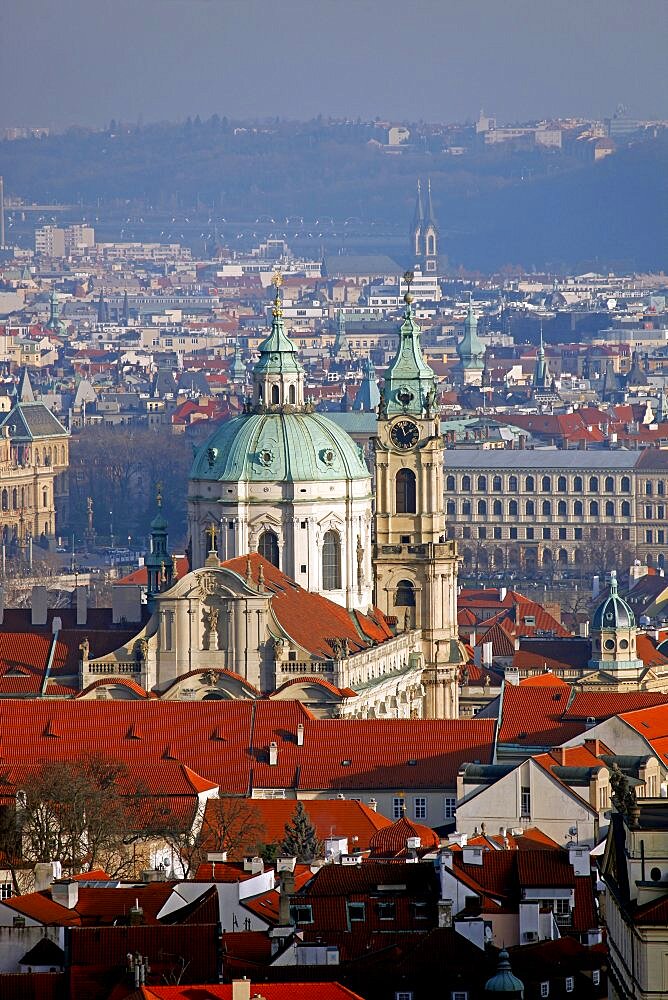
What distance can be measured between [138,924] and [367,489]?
36452mm

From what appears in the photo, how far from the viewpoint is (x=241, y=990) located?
34.9 m

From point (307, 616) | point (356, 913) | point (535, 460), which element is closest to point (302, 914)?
point (356, 913)

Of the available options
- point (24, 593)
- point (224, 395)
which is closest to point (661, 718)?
point (24, 593)

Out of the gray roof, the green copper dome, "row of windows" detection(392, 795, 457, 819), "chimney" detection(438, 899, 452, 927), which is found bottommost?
"row of windows" detection(392, 795, 457, 819)

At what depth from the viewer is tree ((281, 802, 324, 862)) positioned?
51250 mm

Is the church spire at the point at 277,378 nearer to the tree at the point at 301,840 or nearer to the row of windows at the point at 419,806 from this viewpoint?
the row of windows at the point at 419,806

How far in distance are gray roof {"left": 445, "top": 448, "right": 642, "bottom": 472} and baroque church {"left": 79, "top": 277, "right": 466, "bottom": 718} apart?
2042 inches

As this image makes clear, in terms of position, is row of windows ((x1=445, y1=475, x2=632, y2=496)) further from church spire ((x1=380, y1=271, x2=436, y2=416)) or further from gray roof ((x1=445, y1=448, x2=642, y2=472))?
church spire ((x1=380, y1=271, x2=436, y2=416))

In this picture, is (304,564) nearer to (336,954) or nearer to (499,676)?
(499,676)

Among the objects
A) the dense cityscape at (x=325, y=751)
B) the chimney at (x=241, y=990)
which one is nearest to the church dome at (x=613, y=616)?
the dense cityscape at (x=325, y=751)

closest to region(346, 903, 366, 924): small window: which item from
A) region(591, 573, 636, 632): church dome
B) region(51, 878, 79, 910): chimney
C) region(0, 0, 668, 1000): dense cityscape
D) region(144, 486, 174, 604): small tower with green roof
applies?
region(0, 0, 668, 1000): dense cityscape

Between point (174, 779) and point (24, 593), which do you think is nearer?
point (174, 779)

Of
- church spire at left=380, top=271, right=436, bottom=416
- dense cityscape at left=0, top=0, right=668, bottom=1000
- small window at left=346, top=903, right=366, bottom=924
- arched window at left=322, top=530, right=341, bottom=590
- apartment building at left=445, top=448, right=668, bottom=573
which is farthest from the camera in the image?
apartment building at left=445, top=448, right=668, bottom=573

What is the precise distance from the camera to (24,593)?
106562 mm
